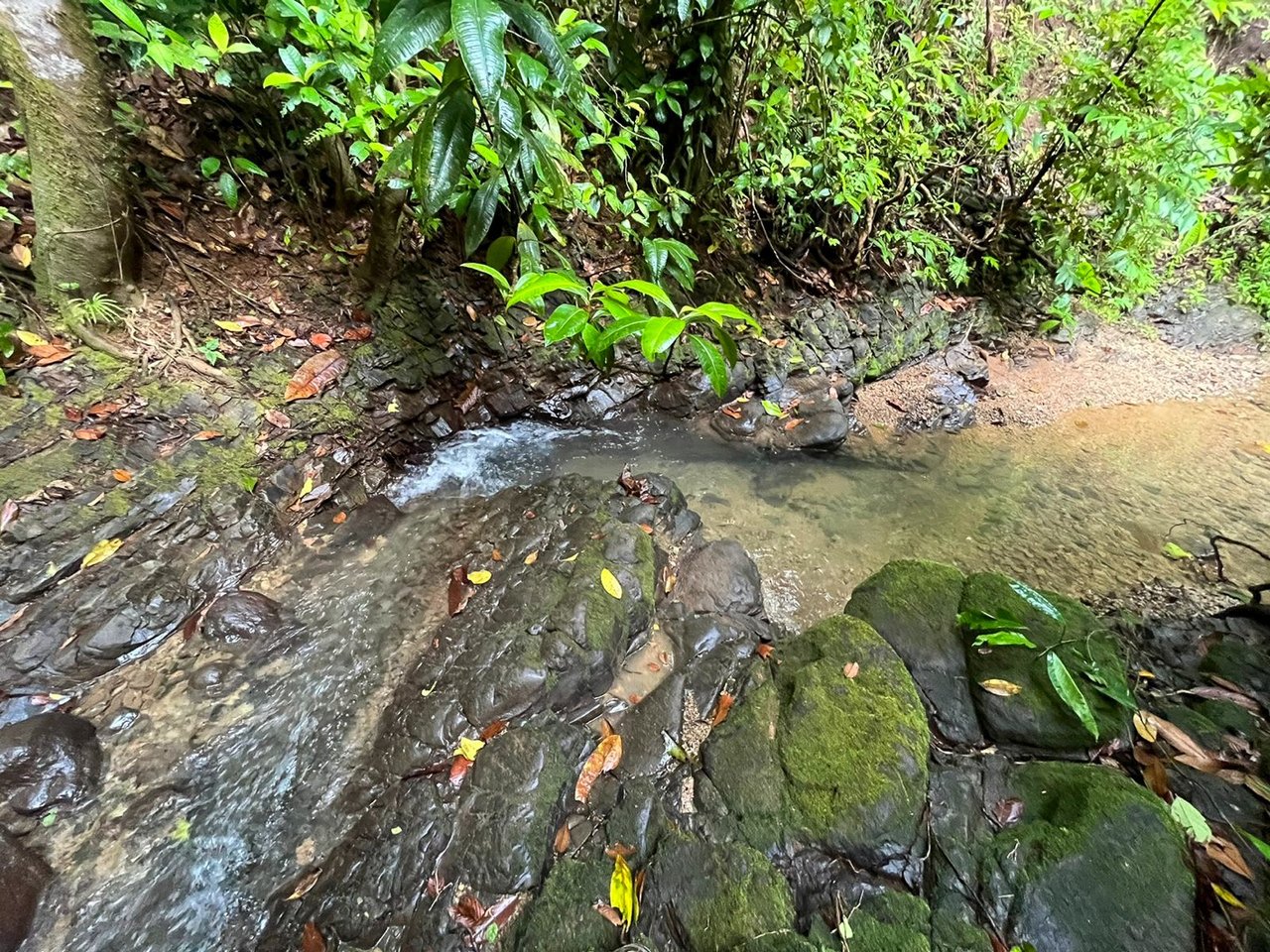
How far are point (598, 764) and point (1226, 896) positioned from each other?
208cm

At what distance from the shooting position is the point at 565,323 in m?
1.95

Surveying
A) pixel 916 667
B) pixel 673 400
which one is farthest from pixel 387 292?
pixel 916 667

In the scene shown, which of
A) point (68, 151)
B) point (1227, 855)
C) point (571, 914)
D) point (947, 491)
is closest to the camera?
point (1227, 855)

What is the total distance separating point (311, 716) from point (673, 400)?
151 inches

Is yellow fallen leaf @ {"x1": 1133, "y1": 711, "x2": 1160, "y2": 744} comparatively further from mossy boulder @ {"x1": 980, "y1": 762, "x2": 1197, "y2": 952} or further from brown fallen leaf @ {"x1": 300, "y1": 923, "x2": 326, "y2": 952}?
brown fallen leaf @ {"x1": 300, "y1": 923, "x2": 326, "y2": 952}

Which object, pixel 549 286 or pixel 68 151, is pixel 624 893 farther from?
pixel 68 151

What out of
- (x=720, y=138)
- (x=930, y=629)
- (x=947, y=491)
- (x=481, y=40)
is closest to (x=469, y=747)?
(x=930, y=629)

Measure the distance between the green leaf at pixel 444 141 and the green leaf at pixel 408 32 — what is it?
0.29 meters

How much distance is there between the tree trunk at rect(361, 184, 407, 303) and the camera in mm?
3863

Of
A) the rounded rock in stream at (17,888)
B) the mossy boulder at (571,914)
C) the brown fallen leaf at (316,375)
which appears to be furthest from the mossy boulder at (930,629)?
the brown fallen leaf at (316,375)

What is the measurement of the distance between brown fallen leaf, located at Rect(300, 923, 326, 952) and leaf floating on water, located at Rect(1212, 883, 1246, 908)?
2.85 m

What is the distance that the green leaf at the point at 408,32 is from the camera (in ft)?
5.15

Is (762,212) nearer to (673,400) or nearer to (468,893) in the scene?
(673,400)

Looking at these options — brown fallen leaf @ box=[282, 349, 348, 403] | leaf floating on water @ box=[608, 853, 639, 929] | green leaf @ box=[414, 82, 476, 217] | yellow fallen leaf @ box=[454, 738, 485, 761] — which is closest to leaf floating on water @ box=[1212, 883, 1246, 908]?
leaf floating on water @ box=[608, 853, 639, 929]
